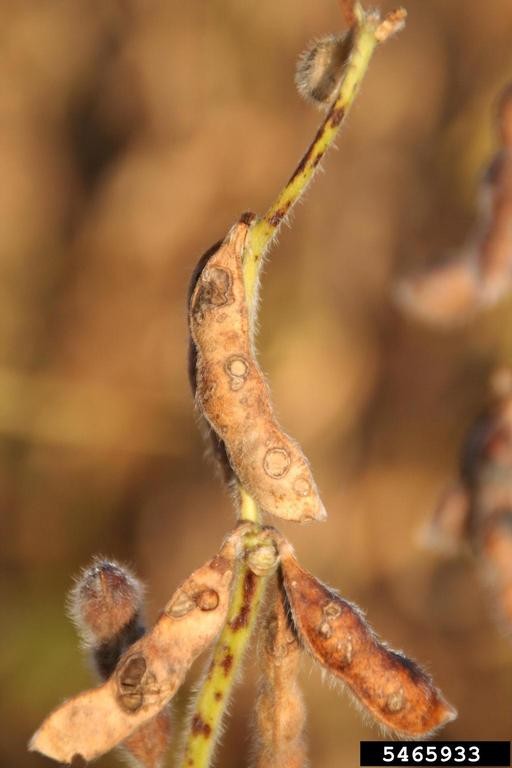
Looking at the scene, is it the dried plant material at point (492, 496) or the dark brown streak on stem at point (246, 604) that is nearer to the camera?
the dark brown streak on stem at point (246, 604)

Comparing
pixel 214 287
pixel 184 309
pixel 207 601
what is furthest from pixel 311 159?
pixel 184 309

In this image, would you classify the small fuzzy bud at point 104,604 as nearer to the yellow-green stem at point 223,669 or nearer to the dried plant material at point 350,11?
the yellow-green stem at point 223,669

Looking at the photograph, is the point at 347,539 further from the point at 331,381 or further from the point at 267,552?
the point at 267,552

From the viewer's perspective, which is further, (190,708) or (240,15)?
Answer: (240,15)

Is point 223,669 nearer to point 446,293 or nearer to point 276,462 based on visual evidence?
point 276,462

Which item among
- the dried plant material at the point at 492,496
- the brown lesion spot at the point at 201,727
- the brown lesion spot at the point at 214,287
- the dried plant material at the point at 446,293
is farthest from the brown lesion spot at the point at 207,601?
the dried plant material at the point at 446,293

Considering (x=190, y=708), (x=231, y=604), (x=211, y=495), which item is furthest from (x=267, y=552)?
(x=211, y=495)
